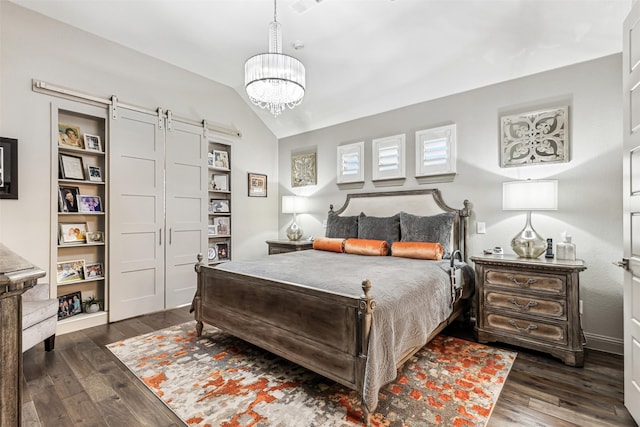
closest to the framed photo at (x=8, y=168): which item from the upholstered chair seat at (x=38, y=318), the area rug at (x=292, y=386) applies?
the upholstered chair seat at (x=38, y=318)

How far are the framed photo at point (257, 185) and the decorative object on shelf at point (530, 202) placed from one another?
3.59 m

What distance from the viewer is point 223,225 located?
189 inches

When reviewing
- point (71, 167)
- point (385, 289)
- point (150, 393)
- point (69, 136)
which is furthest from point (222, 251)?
point (385, 289)

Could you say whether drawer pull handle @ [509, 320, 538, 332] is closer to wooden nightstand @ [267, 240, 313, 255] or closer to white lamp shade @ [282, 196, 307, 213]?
wooden nightstand @ [267, 240, 313, 255]

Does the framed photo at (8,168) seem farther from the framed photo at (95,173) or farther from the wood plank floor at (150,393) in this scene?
the wood plank floor at (150,393)

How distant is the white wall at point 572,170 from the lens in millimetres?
2740

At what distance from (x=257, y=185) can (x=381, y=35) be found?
2.95 meters

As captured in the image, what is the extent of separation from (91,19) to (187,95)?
124 centimetres

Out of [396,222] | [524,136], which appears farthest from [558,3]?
[396,222]

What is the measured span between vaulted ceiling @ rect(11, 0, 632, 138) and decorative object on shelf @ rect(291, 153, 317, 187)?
128 centimetres

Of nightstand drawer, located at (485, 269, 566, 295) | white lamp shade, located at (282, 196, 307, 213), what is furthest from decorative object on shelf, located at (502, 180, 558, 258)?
white lamp shade, located at (282, 196, 307, 213)

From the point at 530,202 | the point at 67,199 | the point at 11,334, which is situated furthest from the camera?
the point at 67,199

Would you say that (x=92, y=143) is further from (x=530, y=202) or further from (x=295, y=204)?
(x=530, y=202)

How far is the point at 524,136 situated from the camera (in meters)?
3.17
